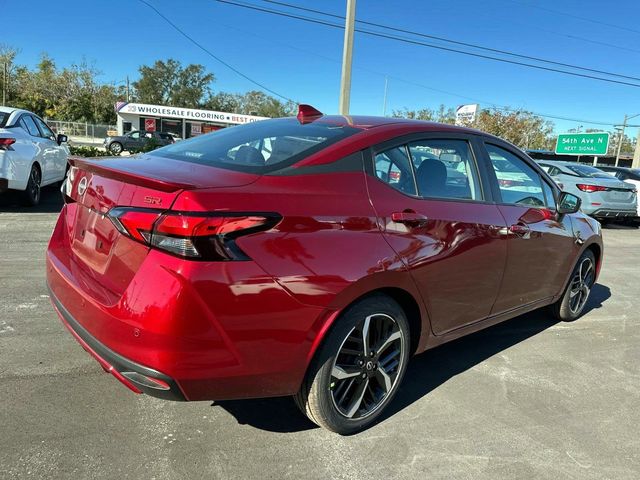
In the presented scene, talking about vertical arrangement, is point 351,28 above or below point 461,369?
above

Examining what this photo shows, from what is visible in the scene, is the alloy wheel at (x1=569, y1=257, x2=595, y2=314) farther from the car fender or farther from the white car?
the white car

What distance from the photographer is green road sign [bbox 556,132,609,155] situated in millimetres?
42406

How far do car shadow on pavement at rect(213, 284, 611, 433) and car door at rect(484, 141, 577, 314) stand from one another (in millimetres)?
476

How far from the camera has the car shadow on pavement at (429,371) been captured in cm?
274

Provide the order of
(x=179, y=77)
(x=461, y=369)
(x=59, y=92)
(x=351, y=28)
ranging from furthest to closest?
(x=179, y=77) < (x=59, y=92) < (x=351, y=28) < (x=461, y=369)

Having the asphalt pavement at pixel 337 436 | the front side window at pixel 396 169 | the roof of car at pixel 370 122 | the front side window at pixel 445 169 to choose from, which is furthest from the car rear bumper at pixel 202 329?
the roof of car at pixel 370 122

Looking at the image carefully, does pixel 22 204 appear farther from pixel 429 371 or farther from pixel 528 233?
pixel 528 233

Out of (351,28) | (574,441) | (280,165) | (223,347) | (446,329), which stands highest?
(351,28)

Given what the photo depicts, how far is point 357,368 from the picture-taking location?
258 cm

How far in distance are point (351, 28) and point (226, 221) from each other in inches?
514

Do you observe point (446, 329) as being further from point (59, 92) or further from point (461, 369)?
point (59, 92)

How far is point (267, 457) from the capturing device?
2408 mm

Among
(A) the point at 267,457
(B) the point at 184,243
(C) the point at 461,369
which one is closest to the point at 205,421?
(A) the point at 267,457

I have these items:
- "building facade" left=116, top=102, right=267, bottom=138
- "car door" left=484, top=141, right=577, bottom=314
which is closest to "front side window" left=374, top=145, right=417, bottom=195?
"car door" left=484, top=141, right=577, bottom=314
